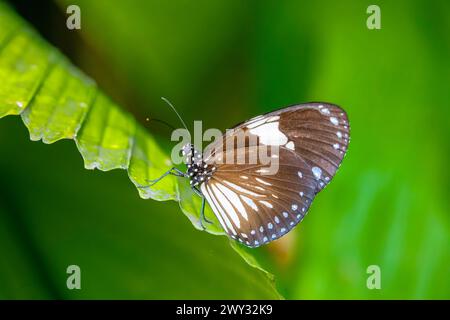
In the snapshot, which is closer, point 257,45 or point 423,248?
point 423,248

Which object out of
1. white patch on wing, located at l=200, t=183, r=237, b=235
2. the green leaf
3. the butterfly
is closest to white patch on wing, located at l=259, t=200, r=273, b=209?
the butterfly

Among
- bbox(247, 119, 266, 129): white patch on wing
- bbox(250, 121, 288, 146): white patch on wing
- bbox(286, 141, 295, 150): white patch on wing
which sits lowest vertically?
bbox(286, 141, 295, 150): white patch on wing

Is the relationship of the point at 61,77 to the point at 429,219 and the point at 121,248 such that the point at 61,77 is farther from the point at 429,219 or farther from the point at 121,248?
the point at 429,219

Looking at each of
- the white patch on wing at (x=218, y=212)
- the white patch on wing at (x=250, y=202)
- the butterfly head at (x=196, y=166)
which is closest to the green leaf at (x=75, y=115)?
the white patch on wing at (x=218, y=212)

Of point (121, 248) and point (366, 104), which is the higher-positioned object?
point (366, 104)

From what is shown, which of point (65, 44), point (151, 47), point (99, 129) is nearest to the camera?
point (99, 129)

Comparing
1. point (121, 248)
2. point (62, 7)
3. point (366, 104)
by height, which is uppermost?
point (62, 7)

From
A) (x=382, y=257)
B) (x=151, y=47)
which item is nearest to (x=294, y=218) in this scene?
(x=382, y=257)

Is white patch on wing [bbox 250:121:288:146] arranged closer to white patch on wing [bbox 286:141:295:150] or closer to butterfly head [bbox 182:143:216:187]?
white patch on wing [bbox 286:141:295:150]
